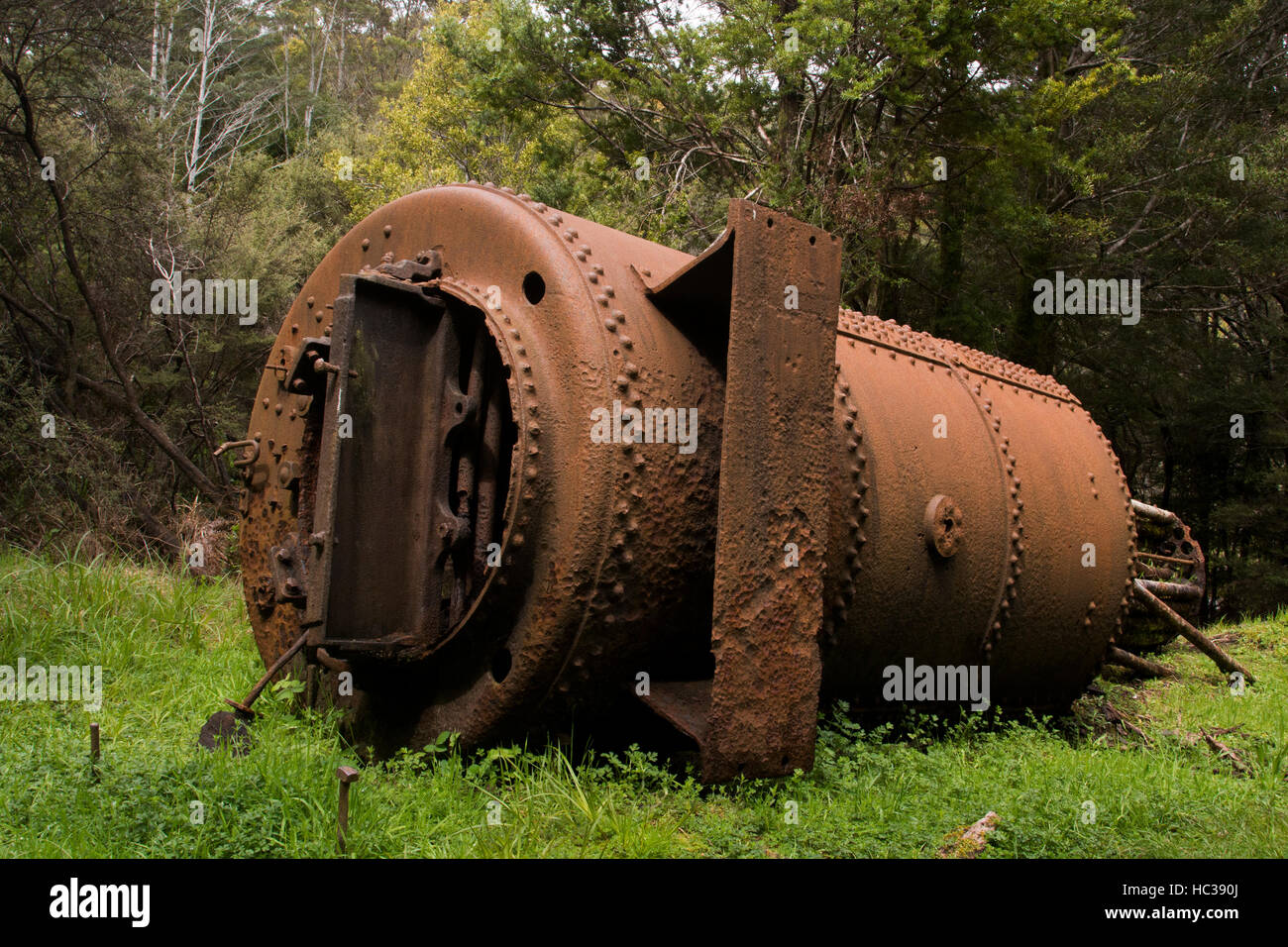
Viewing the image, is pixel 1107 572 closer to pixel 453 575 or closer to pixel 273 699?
pixel 453 575

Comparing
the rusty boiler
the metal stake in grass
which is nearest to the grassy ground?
the metal stake in grass

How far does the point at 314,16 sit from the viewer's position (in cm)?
3500

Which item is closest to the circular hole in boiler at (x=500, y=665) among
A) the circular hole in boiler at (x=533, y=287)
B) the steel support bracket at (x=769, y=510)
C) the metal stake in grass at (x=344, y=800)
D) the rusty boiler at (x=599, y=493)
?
the rusty boiler at (x=599, y=493)

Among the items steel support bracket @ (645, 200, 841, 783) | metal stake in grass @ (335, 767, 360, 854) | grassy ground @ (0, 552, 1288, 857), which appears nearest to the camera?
metal stake in grass @ (335, 767, 360, 854)

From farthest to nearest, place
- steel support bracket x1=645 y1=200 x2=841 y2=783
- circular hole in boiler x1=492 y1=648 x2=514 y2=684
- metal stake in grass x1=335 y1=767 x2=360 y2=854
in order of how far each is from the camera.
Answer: circular hole in boiler x1=492 y1=648 x2=514 y2=684, steel support bracket x1=645 y1=200 x2=841 y2=783, metal stake in grass x1=335 y1=767 x2=360 y2=854

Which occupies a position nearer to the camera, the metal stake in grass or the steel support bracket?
the metal stake in grass

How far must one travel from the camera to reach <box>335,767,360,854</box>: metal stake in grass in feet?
7.76

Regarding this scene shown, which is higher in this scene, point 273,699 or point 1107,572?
point 1107,572

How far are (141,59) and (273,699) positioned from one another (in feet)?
30.5

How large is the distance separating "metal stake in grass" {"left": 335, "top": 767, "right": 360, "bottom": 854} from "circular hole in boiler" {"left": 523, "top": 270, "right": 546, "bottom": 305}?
5.36 ft

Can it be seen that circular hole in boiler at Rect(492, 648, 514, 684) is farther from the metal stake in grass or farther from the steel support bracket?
the metal stake in grass

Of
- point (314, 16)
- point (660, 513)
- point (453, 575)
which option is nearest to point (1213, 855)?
point (660, 513)

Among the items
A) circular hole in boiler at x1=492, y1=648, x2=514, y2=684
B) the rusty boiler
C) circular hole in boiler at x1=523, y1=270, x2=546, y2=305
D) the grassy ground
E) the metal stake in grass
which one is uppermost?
circular hole in boiler at x1=523, y1=270, x2=546, y2=305

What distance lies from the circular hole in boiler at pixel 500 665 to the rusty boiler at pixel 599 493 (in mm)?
20
